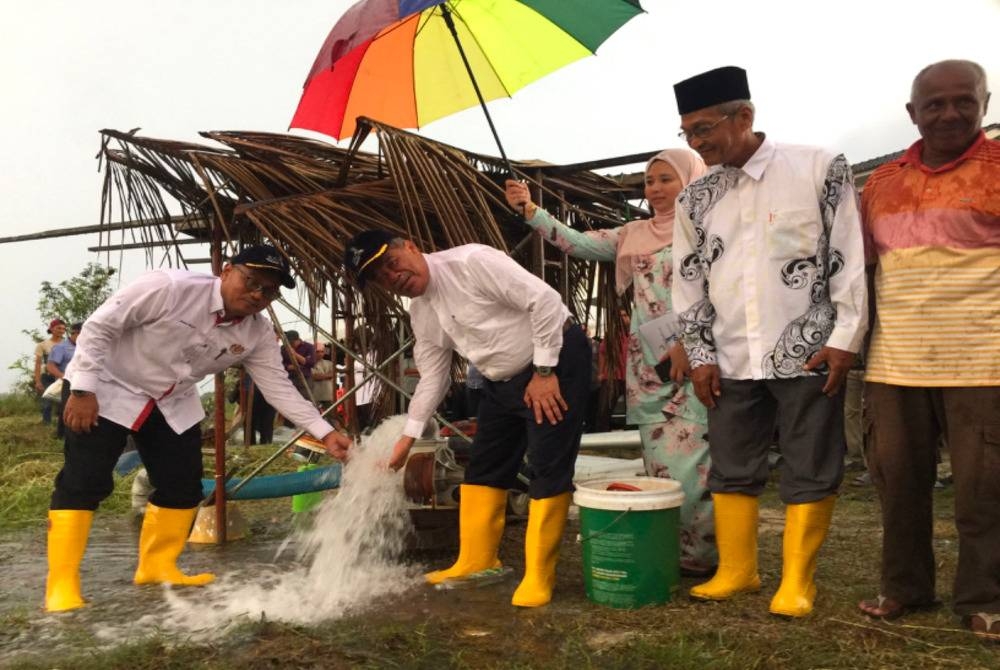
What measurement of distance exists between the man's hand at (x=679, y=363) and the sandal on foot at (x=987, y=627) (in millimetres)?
1370

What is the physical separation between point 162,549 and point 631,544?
7.69 ft

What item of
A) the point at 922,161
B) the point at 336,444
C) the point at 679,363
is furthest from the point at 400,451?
the point at 922,161

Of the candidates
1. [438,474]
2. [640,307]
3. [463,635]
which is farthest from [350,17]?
[463,635]

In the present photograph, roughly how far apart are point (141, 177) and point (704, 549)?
3.60m

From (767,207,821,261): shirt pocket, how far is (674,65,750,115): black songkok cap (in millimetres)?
481

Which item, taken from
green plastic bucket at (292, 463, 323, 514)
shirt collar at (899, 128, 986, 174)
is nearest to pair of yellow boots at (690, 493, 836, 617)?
shirt collar at (899, 128, 986, 174)

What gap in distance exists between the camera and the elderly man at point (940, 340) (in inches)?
111

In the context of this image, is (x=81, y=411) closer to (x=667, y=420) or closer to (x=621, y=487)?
(x=621, y=487)

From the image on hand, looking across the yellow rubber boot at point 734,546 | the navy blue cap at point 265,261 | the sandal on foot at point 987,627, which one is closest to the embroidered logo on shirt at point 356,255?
the navy blue cap at point 265,261

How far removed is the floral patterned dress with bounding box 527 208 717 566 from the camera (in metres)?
3.87

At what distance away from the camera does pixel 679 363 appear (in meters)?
3.64

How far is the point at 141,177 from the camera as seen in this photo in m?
4.68

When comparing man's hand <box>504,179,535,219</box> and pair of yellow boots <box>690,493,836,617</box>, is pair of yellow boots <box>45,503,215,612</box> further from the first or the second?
pair of yellow boots <box>690,493,836,617</box>

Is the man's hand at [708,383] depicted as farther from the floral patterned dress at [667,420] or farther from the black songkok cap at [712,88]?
the black songkok cap at [712,88]
